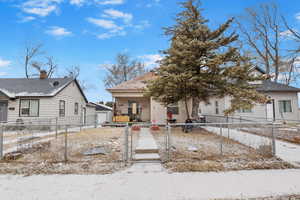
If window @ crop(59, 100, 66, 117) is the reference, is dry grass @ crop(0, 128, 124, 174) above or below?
below

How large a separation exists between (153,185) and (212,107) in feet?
44.0

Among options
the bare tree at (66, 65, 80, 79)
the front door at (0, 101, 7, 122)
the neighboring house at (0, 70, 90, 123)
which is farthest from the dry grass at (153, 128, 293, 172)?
the bare tree at (66, 65, 80, 79)

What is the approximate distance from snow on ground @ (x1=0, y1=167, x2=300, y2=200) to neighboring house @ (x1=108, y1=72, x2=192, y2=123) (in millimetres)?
9753

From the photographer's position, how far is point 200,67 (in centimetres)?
981

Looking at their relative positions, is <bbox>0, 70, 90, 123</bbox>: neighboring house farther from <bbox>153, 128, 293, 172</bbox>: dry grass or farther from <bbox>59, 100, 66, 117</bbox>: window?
<bbox>153, 128, 293, 172</bbox>: dry grass

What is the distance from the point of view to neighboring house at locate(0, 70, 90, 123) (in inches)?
510

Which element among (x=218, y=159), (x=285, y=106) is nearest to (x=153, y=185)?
(x=218, y=159)

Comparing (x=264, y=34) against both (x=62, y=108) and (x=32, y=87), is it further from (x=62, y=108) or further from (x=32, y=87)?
(x=32, y=87)

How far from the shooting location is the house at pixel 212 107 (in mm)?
14109

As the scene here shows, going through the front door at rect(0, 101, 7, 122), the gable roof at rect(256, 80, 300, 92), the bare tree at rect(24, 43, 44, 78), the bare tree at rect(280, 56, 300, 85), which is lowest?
the front door at rect(0, 101, 7, 122)

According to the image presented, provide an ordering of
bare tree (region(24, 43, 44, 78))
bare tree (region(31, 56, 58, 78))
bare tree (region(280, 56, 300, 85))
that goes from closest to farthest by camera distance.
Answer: bare tree (region(280, 56, 300, 85)), bare tree (region(24, 43, 44, 78)), bare tree (region(31, 56, 58, 78))

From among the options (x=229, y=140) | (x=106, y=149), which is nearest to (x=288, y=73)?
(x=229, y=140)

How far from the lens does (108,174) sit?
4.06 meters

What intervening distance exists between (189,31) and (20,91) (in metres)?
14.2
